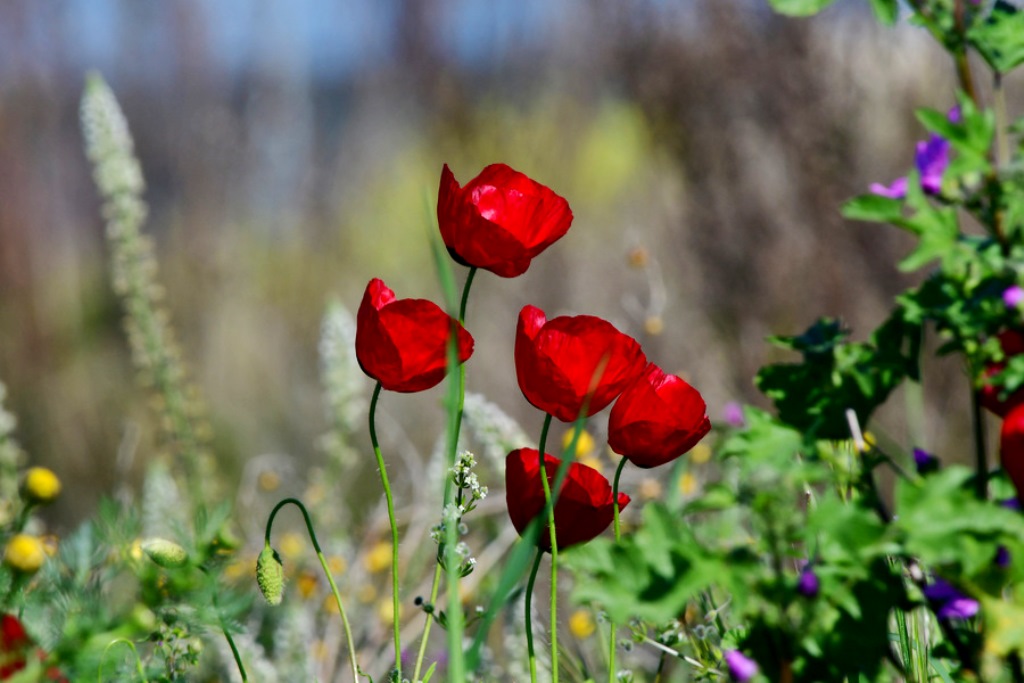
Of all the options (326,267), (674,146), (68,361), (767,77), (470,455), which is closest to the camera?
(470,455)

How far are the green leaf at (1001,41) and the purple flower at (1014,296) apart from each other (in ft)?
0.49

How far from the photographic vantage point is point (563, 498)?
0.79m

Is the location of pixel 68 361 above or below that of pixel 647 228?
below

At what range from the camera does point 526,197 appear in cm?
81

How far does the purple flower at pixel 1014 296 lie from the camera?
23.7 inches

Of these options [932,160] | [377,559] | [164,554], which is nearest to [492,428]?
[164,554]

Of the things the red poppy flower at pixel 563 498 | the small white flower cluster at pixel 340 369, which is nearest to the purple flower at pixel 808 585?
the red poppy flower at pixel 563 498

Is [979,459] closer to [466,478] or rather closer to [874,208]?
[874,208]

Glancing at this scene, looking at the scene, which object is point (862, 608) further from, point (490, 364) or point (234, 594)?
point (490, 364)

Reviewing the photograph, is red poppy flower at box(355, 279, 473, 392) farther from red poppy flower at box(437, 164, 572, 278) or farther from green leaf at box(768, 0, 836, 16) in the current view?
green leaf at box(768, 0, 836, 16)

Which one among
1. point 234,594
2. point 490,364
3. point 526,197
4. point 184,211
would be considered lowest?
point 184,211

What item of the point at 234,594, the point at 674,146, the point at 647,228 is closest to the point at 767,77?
the point at 674,146

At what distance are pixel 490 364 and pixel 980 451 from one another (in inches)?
114

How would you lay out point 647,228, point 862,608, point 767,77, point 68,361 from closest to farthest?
point 862,608 → point 767,77 → point 647,228 → point 68,361
